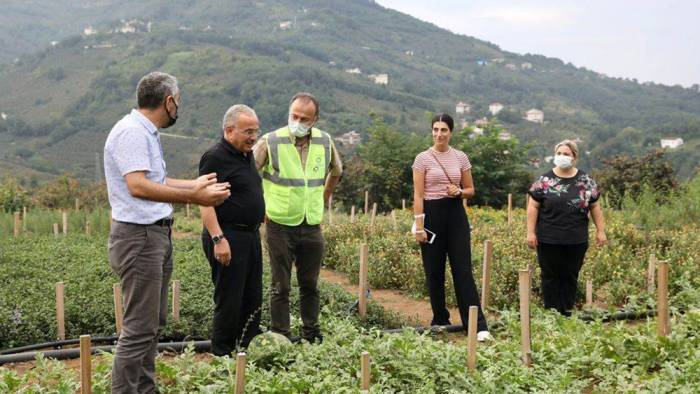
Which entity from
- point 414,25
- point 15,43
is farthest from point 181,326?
point 15,43

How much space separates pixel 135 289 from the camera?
12.9ft

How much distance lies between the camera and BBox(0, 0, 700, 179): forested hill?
67.4m

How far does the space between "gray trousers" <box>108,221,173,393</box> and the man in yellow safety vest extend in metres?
1.46

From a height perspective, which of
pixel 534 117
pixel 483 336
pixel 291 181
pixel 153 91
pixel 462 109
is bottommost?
pixel 483 336

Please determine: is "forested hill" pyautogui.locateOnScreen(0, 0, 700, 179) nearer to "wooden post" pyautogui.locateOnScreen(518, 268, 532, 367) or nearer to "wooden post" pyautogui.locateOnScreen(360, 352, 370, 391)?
"wooden post" pyautogui.locateOnScreen(518, 268, 532, 367)

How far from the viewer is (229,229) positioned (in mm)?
4918

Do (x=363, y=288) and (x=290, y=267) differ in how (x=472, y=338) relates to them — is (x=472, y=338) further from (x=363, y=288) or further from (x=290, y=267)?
(x=363, y=288)

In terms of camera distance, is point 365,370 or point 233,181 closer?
point 365,370

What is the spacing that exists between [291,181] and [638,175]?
52.3 ft

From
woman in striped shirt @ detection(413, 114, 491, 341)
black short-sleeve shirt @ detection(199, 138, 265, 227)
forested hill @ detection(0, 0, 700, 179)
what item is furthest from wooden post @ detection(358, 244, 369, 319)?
forested hill @ detection(0, 0, 700, 179)

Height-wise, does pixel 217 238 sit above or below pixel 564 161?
below

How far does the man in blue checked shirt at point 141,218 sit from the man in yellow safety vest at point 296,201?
135 cm

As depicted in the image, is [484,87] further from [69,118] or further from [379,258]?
Answer: [379,258]

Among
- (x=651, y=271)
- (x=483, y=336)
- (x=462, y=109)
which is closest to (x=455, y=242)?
(x=483, y=336)
